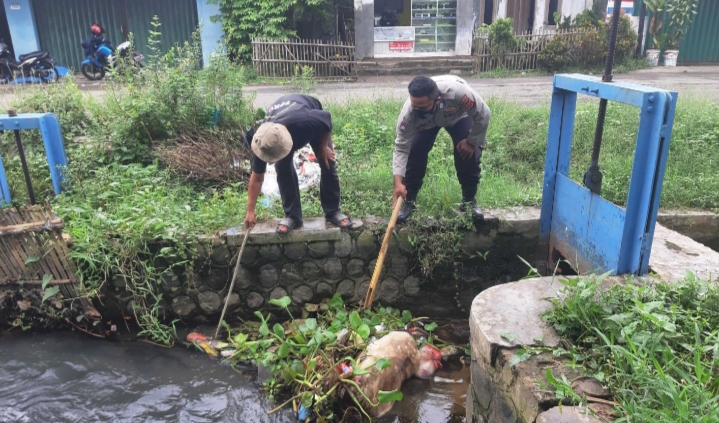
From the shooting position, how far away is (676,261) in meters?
3.31

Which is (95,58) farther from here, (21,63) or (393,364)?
(393,364)

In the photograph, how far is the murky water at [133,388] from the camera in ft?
11.3

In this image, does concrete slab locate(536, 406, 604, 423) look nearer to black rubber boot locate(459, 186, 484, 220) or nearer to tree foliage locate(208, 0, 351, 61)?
black rubber boot locate(459, 186, 484, 220)

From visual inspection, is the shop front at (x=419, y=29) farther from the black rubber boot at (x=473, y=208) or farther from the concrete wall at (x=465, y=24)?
the black rubber boot at (x=473, y=208)

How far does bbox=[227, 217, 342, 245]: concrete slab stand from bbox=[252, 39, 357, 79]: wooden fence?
8.75m

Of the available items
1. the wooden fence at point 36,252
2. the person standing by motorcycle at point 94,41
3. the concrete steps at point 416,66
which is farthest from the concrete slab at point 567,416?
the person standing by motorcycle at point 94,41

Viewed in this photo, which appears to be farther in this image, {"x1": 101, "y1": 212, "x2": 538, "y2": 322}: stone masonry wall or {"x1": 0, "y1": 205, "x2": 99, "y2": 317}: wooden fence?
{"x1": 101, "y1": 212, "x2": 538, "y2": 322}: stone masonry wall

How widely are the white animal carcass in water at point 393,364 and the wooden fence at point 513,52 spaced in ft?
35.6

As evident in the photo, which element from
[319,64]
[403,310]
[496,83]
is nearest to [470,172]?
[403,310]

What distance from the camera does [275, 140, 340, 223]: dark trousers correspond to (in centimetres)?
405

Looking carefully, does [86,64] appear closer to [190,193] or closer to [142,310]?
[190,193]

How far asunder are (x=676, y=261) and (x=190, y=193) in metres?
4.27

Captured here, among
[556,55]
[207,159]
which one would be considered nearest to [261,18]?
[556,55]

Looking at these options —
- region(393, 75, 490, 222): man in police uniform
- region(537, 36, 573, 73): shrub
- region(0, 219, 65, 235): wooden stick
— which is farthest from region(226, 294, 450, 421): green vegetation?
region(537, 36, 573, 73): shrub
